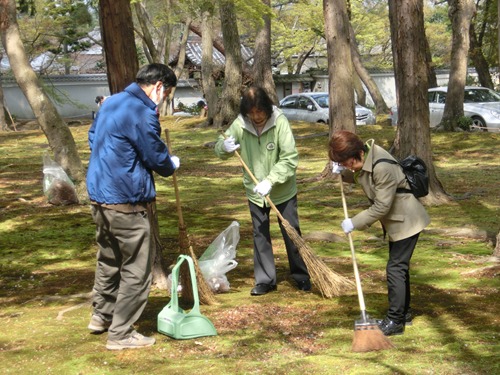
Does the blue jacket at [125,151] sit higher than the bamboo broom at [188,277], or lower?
higher

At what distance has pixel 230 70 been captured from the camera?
24000mm

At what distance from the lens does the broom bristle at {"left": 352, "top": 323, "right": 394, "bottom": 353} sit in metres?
5.02

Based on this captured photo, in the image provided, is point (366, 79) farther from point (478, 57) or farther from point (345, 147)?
point (345, 147)

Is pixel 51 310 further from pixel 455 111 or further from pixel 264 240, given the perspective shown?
pixel 455 111

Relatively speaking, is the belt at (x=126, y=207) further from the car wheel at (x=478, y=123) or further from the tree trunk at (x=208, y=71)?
the tree trunk at (x=208, y=71)

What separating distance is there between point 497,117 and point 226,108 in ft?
26.8

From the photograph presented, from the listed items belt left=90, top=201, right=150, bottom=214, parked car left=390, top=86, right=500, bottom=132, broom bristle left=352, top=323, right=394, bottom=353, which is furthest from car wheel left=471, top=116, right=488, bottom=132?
belt left=90, top=201, right=150, bottom=214

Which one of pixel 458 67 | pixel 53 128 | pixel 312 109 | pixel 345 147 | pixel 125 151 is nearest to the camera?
pixel 125 151

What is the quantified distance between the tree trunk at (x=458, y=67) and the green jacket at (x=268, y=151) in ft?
48.3

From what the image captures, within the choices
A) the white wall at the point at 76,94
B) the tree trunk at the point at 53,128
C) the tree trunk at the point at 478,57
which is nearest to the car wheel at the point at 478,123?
the tree trunk at the point at 478,57

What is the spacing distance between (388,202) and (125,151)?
1757 millimetres

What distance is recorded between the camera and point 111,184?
5.04 meters

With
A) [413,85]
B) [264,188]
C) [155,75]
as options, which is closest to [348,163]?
[264,188]

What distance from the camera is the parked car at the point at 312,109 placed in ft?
90.3
